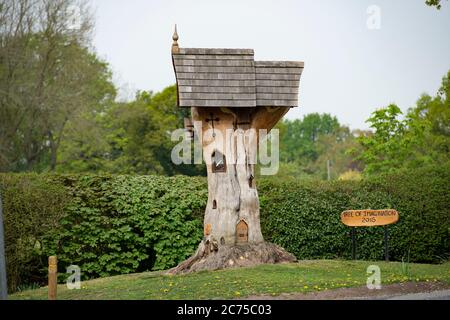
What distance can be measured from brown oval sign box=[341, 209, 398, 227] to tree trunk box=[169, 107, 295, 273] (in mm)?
2236

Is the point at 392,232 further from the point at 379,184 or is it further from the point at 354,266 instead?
the point at 354,266

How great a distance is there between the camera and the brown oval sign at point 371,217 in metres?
15.8

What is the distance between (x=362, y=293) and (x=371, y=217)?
548 cm

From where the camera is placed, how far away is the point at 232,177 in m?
14.8

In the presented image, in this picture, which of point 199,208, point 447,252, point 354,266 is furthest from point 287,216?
point 447,252

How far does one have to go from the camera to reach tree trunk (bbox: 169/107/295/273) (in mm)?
14523

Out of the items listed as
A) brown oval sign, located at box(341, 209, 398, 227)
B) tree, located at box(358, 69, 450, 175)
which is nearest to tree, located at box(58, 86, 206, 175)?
tree, located at box(358, 69, 450, 175)

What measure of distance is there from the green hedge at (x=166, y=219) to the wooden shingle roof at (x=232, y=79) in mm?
4207

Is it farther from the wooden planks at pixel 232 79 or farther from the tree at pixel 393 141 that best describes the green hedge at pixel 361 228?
the tree at pixel 393 141

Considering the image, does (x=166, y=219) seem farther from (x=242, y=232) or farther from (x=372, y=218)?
(x=372, y=218)

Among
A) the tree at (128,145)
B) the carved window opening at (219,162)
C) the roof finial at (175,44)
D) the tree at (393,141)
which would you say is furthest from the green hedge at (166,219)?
the tree at (128,145)

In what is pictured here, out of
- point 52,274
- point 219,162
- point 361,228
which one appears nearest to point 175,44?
point 219,162
